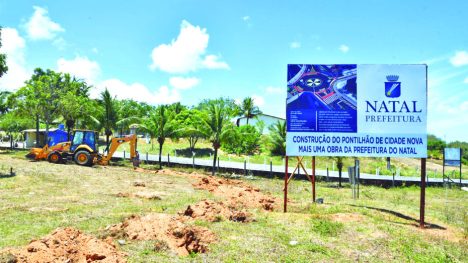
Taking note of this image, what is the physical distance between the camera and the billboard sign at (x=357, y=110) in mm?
12031

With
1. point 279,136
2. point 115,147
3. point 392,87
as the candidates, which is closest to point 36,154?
point 115,147

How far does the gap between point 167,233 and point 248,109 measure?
195ft

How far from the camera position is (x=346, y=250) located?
8547 millimetres

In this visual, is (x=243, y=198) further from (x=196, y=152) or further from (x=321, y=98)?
(x=196, y=152)

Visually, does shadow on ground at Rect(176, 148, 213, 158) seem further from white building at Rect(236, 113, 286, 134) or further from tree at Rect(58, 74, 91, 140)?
white building at Rect(236, 113, 286, 134)

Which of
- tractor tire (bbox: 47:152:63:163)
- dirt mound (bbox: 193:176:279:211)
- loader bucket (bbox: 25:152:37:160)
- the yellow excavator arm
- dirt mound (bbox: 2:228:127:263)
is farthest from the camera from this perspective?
loader bucket (bbox: 25:152:37:160)

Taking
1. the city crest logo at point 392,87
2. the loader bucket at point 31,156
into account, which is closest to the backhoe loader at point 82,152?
the loader bucket at point 31,156

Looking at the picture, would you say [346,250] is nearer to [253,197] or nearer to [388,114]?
[388,114]

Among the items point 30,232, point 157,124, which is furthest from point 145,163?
point 30,232

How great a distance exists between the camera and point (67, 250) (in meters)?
7.44

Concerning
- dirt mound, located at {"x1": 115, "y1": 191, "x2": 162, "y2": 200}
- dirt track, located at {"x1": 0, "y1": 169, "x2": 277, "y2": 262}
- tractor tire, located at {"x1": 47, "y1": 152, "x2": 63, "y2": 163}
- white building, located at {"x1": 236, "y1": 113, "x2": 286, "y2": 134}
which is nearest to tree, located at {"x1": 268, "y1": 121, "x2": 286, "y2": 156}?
tractor tire, located at {"x1": 47, "y1": 152, "x2": 63, "y2": 163}

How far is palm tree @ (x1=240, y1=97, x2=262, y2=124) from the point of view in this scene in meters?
67.8

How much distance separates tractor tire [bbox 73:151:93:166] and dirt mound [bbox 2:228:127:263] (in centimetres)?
2037

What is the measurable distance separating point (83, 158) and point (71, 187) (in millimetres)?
10292
